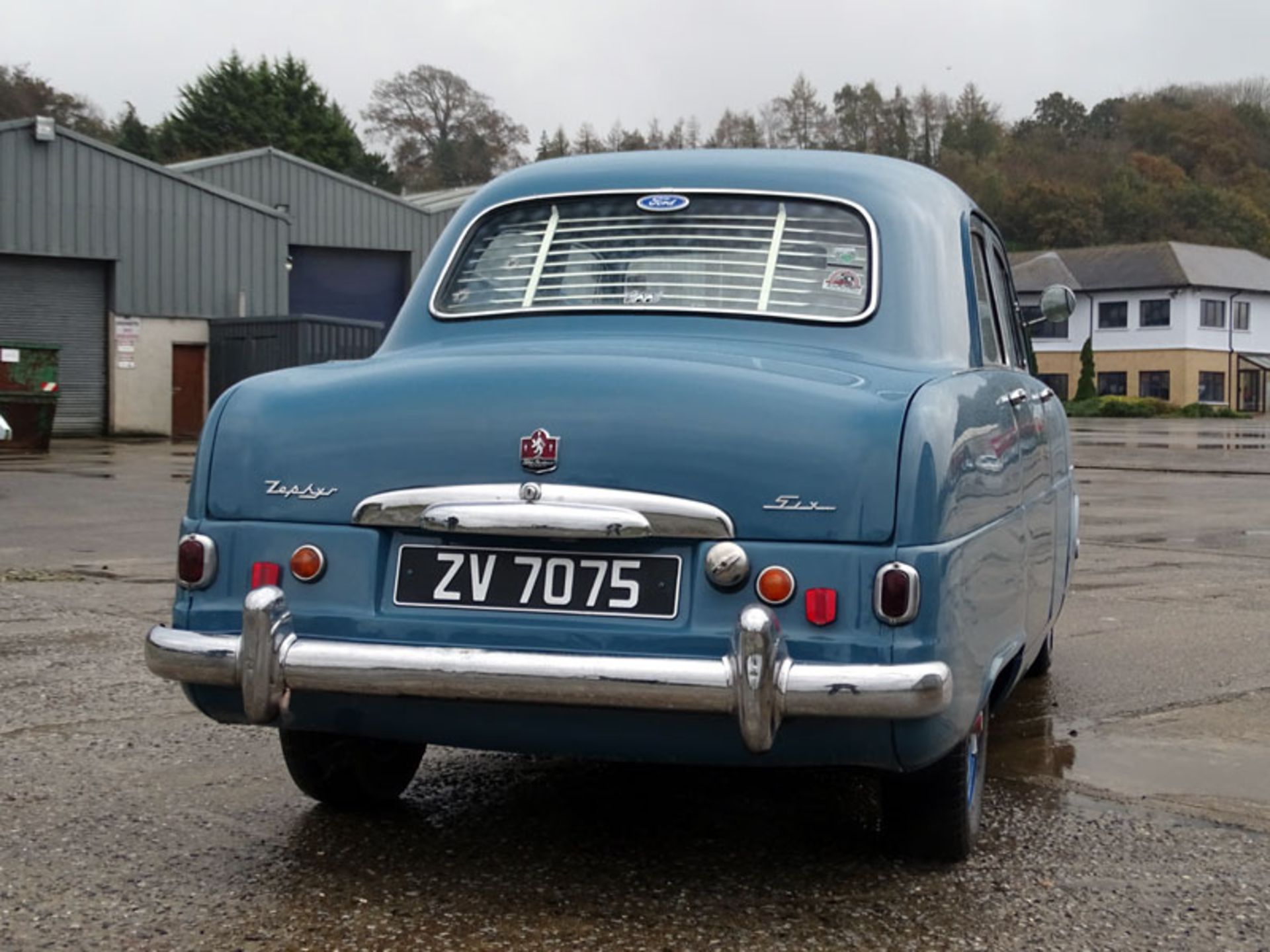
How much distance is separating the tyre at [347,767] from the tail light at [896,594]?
1552 millimetres

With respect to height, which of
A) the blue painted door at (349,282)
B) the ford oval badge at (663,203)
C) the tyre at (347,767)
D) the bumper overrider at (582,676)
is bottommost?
the tyre at (347,767)

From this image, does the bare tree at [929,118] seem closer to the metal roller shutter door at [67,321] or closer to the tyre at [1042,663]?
the metal roller shutter door at [67,321]

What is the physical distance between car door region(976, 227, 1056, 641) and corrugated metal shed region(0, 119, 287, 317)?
31.0 metres

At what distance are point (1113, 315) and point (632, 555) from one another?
79811mm

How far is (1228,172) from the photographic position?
366 feet

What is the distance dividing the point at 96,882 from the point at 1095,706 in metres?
3.70

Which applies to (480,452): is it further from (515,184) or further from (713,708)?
(515,184)

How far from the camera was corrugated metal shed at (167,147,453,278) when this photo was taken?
43.2 m

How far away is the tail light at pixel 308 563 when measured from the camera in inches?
148

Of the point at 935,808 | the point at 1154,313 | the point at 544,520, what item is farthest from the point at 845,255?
the point at 1154,313

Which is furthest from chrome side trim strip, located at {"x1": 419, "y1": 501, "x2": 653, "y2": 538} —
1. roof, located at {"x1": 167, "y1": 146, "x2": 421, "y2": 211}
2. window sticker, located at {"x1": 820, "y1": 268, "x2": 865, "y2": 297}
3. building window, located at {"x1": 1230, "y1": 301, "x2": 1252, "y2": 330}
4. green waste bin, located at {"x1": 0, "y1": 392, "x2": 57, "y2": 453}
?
building window, located at {"x1": 1230, "y1": 301, "x2": 1252, "y2": 330}

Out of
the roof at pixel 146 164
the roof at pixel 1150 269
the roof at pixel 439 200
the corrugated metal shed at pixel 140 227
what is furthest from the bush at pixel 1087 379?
the roof at pixel 146 164

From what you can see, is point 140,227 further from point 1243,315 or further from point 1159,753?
point 1243,315

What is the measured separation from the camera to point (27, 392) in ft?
87.7
